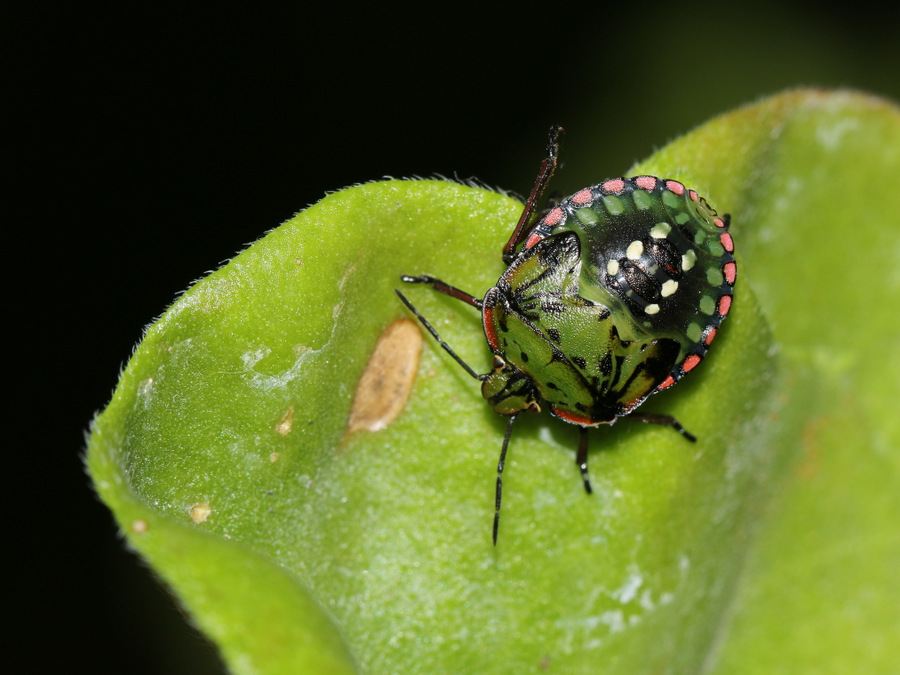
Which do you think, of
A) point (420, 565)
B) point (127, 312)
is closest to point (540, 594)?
point (420, 565)

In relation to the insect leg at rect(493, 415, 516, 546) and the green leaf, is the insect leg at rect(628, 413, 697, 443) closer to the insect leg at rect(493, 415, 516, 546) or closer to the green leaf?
the green leaf

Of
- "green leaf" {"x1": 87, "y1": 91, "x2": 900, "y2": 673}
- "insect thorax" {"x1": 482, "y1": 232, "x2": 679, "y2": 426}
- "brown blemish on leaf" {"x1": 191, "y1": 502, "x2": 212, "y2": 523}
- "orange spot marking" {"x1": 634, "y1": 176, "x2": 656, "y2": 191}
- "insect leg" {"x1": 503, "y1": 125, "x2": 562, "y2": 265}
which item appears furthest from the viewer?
"insect thorax" {"x1": 482, "y1": 232, "x2": 679, "y2": 426}

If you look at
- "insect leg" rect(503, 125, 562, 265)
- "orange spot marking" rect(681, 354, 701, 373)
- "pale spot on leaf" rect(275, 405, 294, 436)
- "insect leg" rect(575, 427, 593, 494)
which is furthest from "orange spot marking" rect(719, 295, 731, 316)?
"pale spot on leaf" rect(275, 405, 294, 436)

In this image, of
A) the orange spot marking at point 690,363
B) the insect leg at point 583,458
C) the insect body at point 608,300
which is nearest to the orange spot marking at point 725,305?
the insect body at point 608,300

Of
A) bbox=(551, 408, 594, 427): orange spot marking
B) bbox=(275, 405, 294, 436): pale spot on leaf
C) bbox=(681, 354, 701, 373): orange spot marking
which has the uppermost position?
bbox=(275, 405, 294, 436): pale spot on leaf

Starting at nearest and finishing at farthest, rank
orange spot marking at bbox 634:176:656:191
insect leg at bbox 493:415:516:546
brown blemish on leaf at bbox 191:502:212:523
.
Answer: brown blemish on leaf at bbox 191:502:212:523 < insect leg at bbox 493:415:516:546 < orange spot marking at bbox 634:176:656:191

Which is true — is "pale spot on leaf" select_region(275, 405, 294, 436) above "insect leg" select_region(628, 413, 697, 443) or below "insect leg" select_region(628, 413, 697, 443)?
above

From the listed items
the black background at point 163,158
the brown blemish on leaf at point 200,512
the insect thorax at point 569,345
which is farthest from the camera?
the black background at point 163,158

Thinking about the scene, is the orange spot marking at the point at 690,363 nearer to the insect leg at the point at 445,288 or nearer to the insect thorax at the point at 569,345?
the insect thorax at the point at 569,345
